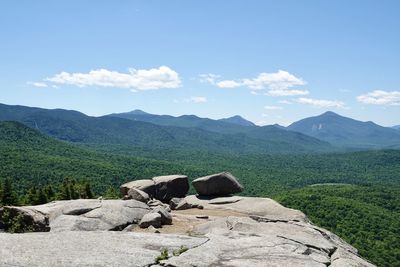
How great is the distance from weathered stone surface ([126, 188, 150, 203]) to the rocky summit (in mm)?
5680

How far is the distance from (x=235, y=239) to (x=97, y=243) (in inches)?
290

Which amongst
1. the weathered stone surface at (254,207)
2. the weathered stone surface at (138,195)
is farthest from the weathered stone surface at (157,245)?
the weathered stone surface at (138,195)

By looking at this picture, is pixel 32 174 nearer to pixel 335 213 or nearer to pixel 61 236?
pixel 335 213

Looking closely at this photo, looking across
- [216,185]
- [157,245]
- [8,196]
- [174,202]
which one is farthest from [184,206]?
[8,196]

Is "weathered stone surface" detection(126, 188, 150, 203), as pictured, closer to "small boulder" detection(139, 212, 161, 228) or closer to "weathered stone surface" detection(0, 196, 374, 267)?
"weathered stone surface" detection(0, 196, 374, 267)

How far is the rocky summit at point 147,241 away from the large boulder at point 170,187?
10.6 meters

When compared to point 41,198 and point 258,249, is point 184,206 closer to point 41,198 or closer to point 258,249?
point 258,249

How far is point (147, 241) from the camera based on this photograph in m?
21.4

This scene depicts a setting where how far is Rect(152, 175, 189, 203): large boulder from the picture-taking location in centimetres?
4472

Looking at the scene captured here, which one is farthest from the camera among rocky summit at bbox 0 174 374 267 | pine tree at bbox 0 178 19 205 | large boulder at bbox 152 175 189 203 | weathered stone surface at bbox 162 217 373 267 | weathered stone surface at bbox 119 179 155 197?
pine tree at bbox 0 178 19 205

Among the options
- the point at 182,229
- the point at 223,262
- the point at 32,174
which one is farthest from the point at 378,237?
the point at 32,174

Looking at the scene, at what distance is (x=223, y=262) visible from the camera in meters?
18.8

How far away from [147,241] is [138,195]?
714 inches

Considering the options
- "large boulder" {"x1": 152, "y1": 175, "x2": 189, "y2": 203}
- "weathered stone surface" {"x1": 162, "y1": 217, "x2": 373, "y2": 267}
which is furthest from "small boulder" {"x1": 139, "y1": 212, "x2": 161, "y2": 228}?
"large boulder" {"x1": 152, "y1": 175, "x2": 189, "y2": 203}
